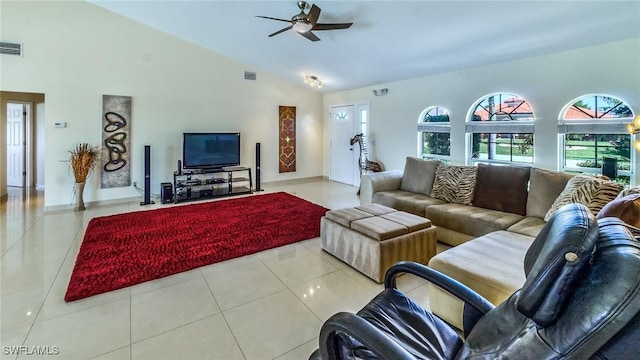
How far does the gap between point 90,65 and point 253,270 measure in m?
4.95

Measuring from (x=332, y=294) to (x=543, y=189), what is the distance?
7.91ft

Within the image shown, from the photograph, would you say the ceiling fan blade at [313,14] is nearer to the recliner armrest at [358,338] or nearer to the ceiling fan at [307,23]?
the ceiling fan at [307,23]

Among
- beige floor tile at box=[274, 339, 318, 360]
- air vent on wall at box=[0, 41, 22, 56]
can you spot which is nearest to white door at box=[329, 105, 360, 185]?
beige floor tile at box=[274, 339, 318, 360]

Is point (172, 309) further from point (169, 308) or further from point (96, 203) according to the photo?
point (96, 203)

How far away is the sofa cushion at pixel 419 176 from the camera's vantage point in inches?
170

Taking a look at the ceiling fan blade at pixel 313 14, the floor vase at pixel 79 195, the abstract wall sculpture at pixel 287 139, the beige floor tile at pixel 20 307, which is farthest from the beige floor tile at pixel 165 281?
the abstract wall sculpture at pixel 287 139

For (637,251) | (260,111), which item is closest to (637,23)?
(637,251)

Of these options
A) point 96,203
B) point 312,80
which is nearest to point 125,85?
point 96,203

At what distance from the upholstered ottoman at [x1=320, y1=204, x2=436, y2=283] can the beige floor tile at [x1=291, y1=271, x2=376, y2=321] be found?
0.21 m

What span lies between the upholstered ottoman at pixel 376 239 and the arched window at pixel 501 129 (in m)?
2.55

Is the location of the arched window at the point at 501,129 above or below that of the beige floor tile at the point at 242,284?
above

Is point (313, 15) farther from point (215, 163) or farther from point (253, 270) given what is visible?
point (215, 163)

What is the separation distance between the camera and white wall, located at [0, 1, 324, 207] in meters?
4.90

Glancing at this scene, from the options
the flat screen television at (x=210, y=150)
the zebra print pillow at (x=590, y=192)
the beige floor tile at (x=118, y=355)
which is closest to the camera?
the beige floor tile at (x=118, y=355)
